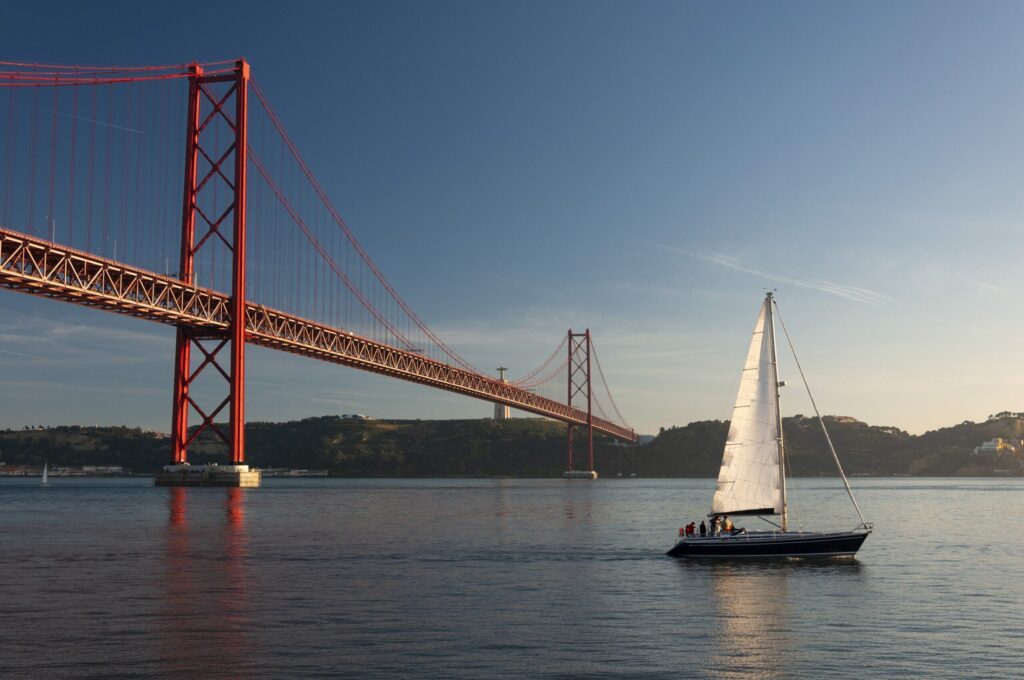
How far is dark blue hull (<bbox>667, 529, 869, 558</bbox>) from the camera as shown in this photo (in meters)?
33.2

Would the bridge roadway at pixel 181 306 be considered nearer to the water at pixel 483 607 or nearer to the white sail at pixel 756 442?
the water at pixel 483 607

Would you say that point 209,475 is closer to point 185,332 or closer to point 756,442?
point 185,332

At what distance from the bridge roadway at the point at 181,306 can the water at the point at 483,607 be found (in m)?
19.8

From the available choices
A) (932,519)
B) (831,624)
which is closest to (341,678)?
(831,624)

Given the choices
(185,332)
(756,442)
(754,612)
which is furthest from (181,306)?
(754,612)

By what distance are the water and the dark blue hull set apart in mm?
476

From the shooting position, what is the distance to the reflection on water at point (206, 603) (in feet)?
56.1

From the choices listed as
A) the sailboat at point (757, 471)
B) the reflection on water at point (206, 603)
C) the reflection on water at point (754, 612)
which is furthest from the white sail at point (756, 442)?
the reflection on water at point (206, 603)

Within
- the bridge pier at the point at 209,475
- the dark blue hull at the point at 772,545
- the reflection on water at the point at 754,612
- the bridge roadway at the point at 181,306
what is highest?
the bridge roadway at the point at 181,306

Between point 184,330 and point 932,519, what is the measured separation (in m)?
52.3

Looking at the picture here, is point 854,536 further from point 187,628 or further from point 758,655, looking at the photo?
point 187,628

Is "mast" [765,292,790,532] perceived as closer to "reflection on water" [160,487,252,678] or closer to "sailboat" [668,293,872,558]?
"sailboat" [668,293,872,558]

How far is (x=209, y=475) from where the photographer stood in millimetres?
78688

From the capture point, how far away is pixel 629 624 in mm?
21406
